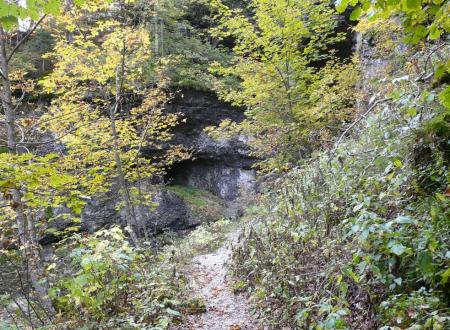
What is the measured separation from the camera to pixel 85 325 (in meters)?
4.14

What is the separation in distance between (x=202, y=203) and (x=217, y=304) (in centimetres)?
1224

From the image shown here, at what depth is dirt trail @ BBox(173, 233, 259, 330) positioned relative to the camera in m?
5.18

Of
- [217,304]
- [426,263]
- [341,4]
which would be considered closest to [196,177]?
[217,304]

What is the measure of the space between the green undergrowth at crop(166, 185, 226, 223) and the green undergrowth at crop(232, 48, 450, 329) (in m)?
11.7

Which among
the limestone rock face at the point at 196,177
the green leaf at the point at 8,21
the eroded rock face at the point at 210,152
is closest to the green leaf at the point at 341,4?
the green leaf at the point at 8,21

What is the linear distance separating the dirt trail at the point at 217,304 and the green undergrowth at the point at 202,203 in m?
8.48

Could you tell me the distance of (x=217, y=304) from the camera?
617cm

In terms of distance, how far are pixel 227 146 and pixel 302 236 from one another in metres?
15.5

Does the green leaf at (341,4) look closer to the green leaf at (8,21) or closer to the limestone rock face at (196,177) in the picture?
the green leaf at (8,21)

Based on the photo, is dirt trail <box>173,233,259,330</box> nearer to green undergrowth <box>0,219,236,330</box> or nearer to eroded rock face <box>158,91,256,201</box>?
green undergrowth <box>0,219,236,330</box>

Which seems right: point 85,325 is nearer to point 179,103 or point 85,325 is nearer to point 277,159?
point 277,159

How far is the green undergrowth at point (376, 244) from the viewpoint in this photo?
271cm

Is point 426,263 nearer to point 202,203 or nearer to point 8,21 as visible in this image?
point 8,21

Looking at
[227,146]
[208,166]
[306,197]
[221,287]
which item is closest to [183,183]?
[208,166]
